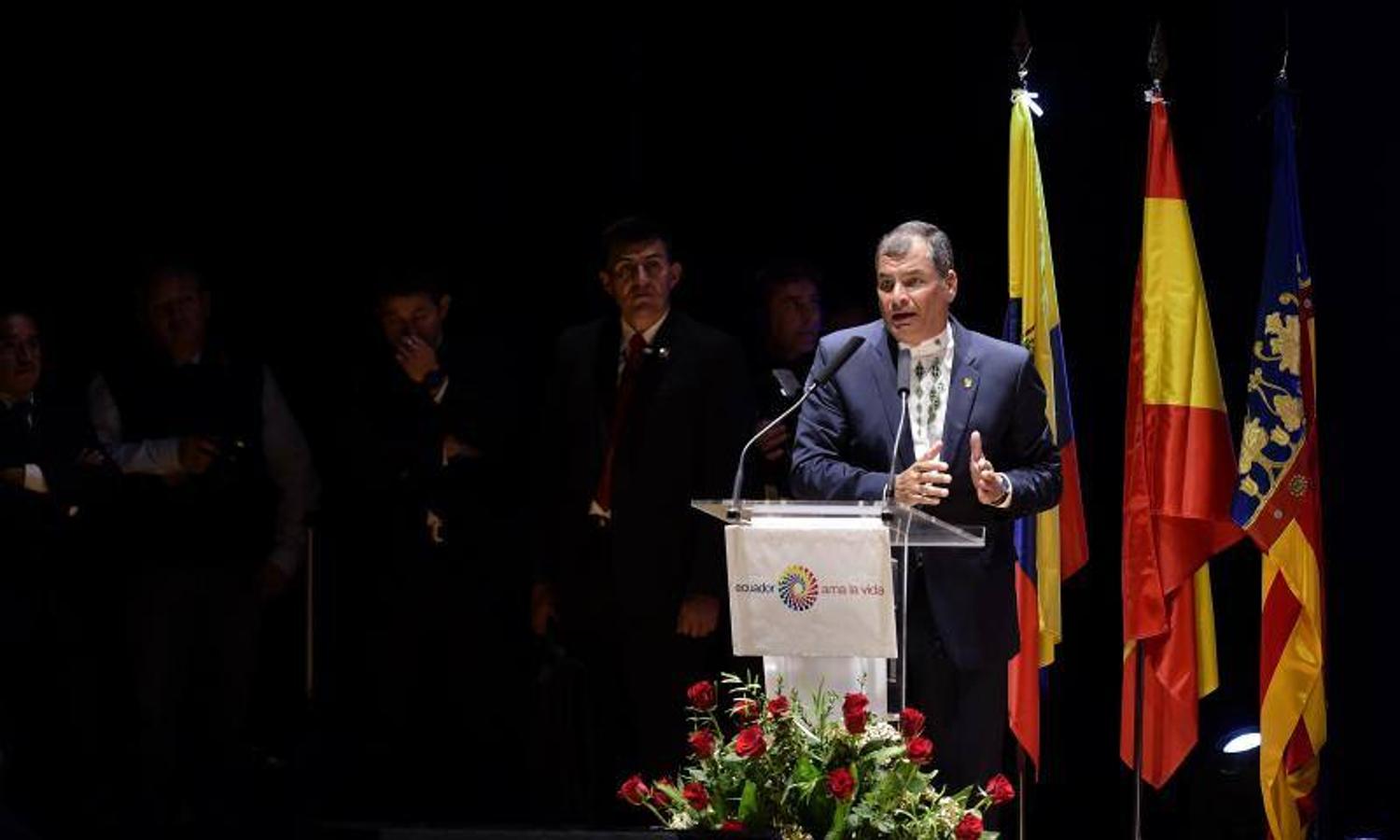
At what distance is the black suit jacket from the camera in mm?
5488

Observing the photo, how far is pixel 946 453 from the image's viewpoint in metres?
4.65

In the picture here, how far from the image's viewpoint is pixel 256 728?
6.73m

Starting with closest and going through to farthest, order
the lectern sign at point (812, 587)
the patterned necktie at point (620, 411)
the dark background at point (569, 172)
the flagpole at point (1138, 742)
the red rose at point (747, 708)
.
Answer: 1. the red rose at point (747, 708)
2. the lectern sign at point (812, 587)
3. the flagpole at point (1138, 742)
4. the patterned necktie at point (620, 411)
5. the dark background at point (569, 172)

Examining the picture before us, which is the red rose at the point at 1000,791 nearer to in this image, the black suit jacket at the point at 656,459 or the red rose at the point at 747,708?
the red rose at the point at 747,708

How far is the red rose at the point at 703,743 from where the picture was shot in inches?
145

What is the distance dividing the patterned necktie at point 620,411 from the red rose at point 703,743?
187 cm

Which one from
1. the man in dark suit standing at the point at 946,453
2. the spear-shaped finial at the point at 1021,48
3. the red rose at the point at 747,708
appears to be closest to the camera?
the red rose at the point at 747,708

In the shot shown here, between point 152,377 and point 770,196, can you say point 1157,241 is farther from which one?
point 152,377

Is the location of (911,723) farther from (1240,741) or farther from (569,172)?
(569,172)

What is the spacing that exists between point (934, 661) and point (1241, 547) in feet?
4.67

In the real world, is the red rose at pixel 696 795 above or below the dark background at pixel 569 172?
below

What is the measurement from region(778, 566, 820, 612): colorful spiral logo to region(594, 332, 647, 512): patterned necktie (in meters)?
1.55

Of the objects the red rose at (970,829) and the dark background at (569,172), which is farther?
the dark background at (569,172)

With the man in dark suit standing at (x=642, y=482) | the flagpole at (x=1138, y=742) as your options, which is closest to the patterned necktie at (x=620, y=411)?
the man in dark suit standing at (x=642, y=482)
